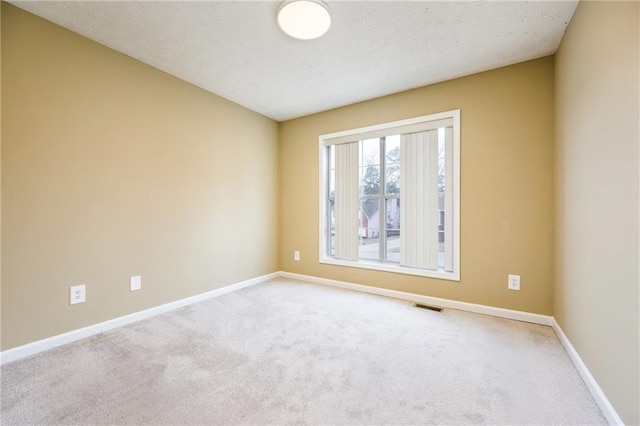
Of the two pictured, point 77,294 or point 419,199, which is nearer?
point 77,294

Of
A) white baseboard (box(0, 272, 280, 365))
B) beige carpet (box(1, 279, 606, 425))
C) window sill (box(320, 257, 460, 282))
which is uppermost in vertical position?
window sill (box(320, 257, 460, 282))

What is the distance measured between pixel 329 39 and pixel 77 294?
113 inches

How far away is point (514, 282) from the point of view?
258 centimetres

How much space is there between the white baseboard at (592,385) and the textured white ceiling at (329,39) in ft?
7.67

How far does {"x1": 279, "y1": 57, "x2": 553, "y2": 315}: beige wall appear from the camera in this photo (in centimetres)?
246

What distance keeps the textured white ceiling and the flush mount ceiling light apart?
81mm

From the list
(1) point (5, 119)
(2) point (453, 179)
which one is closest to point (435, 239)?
(2) point (453, 179)

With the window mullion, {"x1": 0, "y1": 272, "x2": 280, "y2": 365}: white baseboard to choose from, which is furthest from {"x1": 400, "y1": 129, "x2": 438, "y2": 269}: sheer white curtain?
{"x1": 0, "y1": 272, "x2": 280, "y2": 365}: white baseboard

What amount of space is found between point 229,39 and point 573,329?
336cm

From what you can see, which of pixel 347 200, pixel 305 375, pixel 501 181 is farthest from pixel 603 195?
pixel 347 200

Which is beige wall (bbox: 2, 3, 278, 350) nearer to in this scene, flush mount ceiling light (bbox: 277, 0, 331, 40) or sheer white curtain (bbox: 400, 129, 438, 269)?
flush mount ceiling light (bbox: 277, 0, 331, 40)

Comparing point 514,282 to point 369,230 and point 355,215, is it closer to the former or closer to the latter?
point 369,230

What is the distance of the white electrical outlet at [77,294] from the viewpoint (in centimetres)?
214

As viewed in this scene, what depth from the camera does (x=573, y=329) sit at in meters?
1.90
